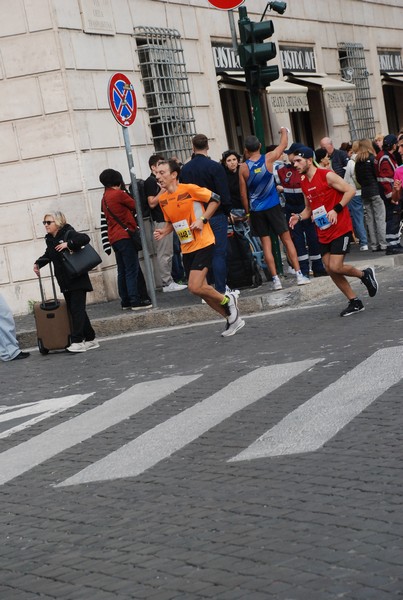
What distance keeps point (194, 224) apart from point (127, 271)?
3533 millimetres

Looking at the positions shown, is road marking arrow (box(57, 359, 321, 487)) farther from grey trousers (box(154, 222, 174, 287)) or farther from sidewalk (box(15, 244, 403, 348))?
grey trousers (box(154, 222, 174, 287))

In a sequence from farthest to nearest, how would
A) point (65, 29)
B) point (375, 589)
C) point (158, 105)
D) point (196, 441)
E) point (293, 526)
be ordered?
point (158, 105)
point (65, 29)
point (196, 441)
point (293, 526)
point (375, 589)

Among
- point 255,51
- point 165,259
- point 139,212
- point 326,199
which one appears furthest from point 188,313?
point 165,259

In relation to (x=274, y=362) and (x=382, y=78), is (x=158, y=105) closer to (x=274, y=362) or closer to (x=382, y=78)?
(x=274, y=362)

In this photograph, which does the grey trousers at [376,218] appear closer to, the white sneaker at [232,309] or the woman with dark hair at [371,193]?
the woman with dark hair at [371,193]

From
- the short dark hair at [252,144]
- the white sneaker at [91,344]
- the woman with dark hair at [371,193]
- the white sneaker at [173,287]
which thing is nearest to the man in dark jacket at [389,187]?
the woman with dark hair at [371,193]

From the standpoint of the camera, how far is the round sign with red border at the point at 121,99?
15.7 meters

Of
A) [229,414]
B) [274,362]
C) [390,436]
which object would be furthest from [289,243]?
[390,436]

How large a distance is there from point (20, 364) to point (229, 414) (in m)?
5.25

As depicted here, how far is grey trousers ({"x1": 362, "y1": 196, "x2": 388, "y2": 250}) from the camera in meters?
20.0

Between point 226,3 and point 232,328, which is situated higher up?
point 226,3

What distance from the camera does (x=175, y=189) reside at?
13156 millimetres

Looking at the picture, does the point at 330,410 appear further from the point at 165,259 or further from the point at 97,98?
the point at 97,98

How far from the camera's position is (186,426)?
889 centimetres
